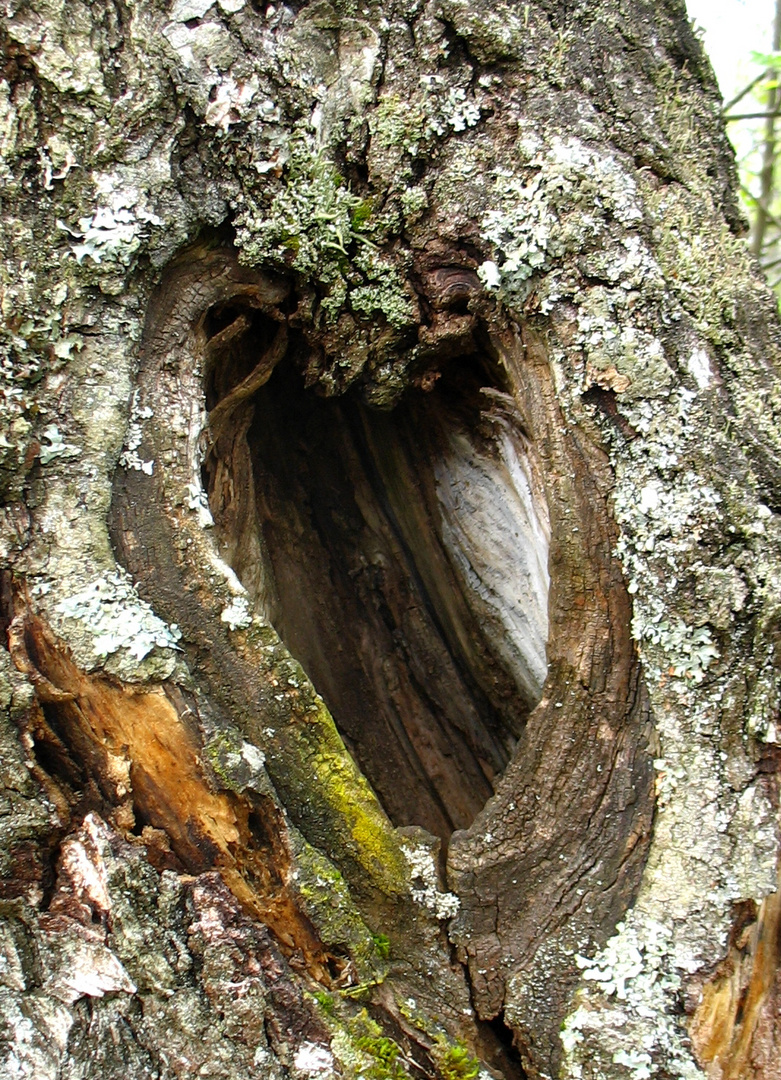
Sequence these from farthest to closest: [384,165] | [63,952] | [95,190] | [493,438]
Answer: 1. [493,438]
2. [384,165]
3. [95,190]
4. [63,952]

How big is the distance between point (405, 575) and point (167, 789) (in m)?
0.83

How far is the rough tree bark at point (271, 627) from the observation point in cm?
122

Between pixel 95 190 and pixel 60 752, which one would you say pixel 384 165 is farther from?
pixel 60 752

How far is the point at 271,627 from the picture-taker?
1.41 metres

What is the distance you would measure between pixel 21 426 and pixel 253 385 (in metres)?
0.48

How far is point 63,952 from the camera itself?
1.19 m

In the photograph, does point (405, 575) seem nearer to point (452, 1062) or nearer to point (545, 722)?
point (545, 722)

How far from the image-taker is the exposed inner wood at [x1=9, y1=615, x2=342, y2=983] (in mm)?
1256

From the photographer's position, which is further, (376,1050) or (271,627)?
(271,627)

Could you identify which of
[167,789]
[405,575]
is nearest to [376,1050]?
[167,789]

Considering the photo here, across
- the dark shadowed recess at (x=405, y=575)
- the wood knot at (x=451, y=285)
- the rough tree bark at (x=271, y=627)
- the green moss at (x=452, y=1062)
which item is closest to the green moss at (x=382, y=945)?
the rough tree bark at (x=271, y=627)

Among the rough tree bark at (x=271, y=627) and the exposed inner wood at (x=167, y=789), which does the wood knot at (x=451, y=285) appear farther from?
the exposed inner wood at (x=167, y=789)

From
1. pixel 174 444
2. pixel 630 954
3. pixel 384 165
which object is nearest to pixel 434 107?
pixel 384 165

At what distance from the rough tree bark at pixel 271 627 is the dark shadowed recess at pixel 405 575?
278 mm
